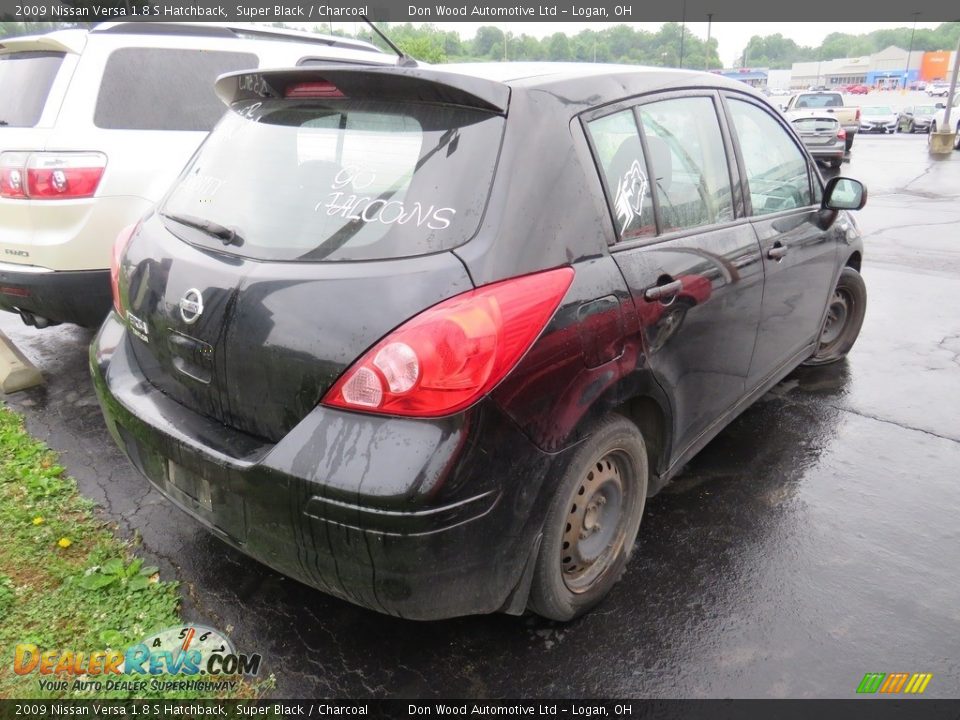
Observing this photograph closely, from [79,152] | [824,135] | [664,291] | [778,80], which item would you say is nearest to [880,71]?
[778,80]

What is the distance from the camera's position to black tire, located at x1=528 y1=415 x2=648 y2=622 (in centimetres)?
212

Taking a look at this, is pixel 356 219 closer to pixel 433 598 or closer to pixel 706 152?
pixel 433 598

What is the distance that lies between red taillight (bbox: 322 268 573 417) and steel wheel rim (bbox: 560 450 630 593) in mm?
603

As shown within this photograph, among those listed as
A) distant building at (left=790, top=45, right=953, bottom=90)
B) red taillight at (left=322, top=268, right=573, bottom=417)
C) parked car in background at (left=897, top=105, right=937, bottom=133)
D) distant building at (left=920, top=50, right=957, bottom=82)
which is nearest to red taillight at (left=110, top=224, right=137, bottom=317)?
red taillight at (left=322, top=268, right=573, bottom=417)

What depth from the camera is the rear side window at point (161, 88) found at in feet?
13.4

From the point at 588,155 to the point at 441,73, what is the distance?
52 cm

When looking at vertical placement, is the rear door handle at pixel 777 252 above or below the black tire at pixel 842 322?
above

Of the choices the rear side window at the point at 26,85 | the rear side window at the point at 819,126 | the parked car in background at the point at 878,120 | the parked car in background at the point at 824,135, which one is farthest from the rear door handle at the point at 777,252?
the parked car in background at the point at 878,120

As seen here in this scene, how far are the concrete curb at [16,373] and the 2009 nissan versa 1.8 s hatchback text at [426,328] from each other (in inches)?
83.3

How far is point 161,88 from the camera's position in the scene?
4359mm

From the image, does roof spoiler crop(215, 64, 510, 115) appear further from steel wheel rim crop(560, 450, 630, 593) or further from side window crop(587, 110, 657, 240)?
steel wheel rim crop(560, 450, 630, 593)

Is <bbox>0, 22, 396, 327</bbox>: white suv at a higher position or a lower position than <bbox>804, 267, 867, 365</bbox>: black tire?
higher

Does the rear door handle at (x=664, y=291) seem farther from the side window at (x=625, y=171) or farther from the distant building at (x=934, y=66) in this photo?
the distant building at (x=934, y=66)

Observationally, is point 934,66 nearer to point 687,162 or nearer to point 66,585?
point 687,162
